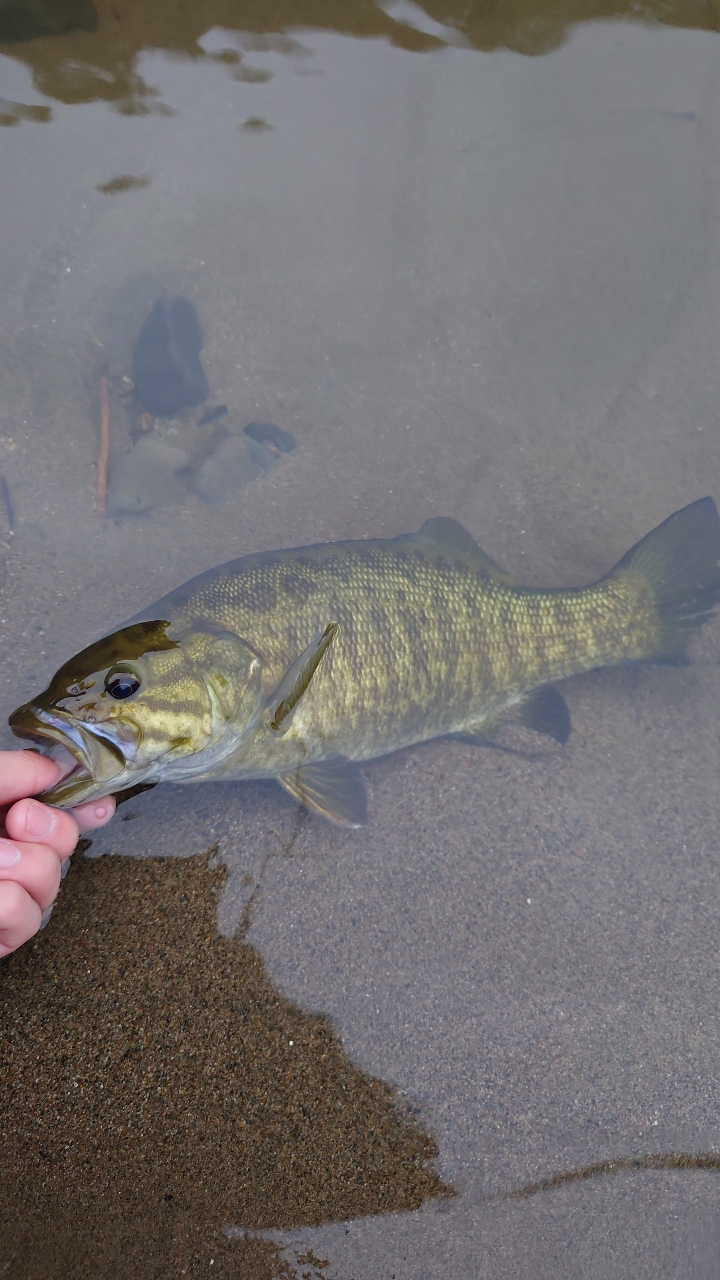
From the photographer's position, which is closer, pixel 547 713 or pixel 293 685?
pixel 293 685

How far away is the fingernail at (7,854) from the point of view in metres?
2.28

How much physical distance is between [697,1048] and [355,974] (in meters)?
1.58

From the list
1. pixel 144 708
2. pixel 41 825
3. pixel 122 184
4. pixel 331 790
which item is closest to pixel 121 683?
pixel 144 708

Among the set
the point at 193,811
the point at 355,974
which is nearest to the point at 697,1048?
the point at 355,974

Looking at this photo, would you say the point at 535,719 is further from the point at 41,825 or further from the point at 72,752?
the point at 41,825

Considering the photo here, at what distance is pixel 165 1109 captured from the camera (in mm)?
2533

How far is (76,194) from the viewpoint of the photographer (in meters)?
4.16

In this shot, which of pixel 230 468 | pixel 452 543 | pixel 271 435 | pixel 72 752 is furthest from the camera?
pixel 271 435

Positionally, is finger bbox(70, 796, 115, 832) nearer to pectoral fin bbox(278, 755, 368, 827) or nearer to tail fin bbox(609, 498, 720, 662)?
pectoral fin bbox(278, 755, 368, 827)

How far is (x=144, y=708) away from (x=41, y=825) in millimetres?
522

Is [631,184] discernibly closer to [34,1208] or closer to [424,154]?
[424,154]

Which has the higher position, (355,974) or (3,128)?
(3,128)

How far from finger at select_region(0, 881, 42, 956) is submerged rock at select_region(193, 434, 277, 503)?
2300 mm

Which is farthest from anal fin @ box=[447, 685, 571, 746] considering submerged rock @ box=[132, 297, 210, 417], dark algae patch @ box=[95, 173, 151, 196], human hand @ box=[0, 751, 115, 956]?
dark algae patch @ box=[95, 173, 151, 196]
